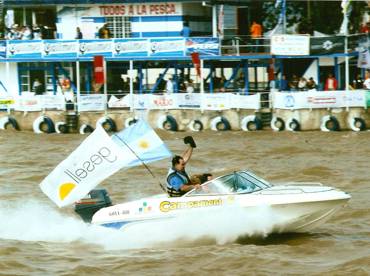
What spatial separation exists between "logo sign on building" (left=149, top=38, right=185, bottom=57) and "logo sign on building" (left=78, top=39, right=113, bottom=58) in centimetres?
176

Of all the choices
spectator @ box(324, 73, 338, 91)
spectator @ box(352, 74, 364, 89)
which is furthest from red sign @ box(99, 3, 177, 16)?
spectator @ box(324, 73, 338, 91)

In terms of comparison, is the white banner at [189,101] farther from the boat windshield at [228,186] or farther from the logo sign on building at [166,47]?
the boat windshield at [228,186]

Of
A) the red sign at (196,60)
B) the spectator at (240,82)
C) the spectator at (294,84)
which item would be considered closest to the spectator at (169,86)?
the red sign at (196,60)

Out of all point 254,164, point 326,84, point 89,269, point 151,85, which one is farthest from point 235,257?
point 151,85

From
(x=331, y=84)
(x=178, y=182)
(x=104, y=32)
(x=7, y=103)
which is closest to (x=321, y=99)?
(x=331, y=84)

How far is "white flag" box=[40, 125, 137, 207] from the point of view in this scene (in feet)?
58.3

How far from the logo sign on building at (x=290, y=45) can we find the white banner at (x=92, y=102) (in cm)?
686

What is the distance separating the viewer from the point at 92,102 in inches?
1676

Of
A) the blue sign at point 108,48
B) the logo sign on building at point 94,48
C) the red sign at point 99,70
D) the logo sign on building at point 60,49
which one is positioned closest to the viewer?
the red sign at point 99,70

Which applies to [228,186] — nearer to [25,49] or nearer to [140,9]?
[25,49]

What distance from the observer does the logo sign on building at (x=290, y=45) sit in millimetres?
41344

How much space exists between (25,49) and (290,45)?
442 inches

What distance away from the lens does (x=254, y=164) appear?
99.3ft

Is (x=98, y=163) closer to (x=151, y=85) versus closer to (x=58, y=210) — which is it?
(x=58, y=210)
